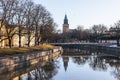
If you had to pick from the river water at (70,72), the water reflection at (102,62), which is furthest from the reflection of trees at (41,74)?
the water reflection at (102,62)

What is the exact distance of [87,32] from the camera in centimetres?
18725

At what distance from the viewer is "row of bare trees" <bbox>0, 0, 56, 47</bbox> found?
178ft

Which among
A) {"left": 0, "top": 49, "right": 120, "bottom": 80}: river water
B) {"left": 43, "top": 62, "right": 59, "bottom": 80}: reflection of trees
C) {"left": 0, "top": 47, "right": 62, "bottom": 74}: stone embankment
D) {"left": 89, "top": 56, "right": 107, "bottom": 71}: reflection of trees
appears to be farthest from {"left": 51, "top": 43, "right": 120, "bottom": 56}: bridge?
{"left": 43, "top": 62, "right": 59, "bottom": 80}: reflection of trees

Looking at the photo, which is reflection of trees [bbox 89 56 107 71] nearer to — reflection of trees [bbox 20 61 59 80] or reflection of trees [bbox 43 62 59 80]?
reflection of trees [bbox 43 62 59 80]

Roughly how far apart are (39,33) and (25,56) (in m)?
38.2

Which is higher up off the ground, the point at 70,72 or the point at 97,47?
the point at 97,47

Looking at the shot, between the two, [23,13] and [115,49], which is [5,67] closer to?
[23,13]

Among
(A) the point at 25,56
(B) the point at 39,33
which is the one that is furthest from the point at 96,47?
(A) the point at 25,56

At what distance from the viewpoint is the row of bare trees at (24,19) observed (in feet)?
178

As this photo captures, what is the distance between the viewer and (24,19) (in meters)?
71.3

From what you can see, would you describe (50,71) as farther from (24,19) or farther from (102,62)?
(24,19)

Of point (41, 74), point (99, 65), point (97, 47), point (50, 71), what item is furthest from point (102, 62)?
point (97, 47)

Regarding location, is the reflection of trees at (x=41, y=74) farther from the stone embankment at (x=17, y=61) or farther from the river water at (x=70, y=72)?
the stone embankment at (x=17, y=61)

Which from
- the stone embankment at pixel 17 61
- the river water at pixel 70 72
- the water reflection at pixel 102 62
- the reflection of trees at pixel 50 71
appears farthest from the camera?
the water reflection at pixel 102 62
